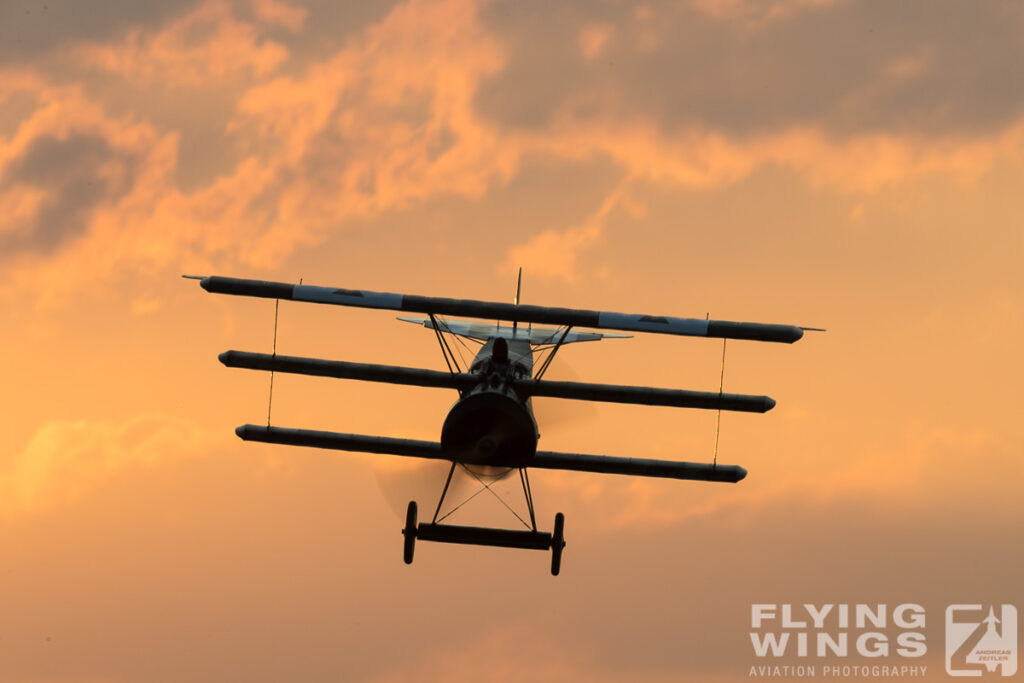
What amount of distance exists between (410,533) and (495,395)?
5.14 m

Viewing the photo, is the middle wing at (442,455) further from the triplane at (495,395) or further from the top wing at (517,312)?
the top wing at (517,312)

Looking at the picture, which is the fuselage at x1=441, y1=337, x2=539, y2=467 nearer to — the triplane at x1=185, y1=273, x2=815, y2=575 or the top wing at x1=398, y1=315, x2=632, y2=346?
the triplane at x1=185, y1=273, x2=815, y2=575

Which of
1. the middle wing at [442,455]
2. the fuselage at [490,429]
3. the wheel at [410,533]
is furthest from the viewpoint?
the middle wing at [442,455]

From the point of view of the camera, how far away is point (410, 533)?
49.5 meters

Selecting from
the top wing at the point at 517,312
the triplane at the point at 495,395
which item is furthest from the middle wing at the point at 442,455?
the top wing at the point at 517,312

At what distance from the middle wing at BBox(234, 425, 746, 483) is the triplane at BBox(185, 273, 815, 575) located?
2 centimetres

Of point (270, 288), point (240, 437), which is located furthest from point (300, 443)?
point (270, 288)

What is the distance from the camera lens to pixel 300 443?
50719mm

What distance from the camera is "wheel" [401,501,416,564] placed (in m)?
49.5

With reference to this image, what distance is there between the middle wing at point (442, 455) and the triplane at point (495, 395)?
2 centimetres

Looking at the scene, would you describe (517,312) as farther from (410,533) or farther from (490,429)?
(410,533)

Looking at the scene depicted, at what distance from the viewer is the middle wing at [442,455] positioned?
165ft

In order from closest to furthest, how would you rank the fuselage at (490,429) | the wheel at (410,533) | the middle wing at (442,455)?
the fuselage at (490,429)
the wheel at (410,533)
the middle wing at (442,455)

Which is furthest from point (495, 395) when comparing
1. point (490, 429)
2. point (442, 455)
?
point (442, 455)
